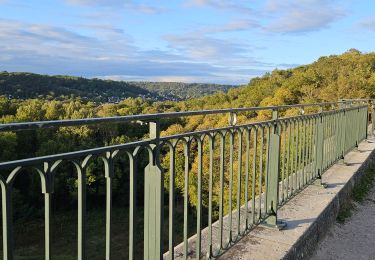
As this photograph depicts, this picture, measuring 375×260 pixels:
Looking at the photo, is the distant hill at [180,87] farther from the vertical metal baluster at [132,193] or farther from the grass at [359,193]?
the vertical metal baluster at [132,193]

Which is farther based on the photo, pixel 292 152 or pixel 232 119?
pixel 292 152

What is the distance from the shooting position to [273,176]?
3.70 meters

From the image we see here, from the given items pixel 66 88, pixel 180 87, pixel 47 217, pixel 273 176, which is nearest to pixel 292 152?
pixel 273 176

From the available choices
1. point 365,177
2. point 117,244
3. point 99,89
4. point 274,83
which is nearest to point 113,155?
point 365,177

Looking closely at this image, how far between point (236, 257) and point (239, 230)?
0.28m

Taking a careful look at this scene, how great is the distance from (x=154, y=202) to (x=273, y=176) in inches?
72.8

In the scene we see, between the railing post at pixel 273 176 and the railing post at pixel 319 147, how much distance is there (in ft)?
5.33

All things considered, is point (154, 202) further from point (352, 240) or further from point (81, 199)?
point (352, 240)

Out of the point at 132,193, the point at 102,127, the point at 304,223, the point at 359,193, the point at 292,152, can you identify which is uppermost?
the point at 132,193

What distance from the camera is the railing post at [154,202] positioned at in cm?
209

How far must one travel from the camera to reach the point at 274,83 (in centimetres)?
6069

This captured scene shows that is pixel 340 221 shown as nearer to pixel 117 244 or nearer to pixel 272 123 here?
pixel 272 123

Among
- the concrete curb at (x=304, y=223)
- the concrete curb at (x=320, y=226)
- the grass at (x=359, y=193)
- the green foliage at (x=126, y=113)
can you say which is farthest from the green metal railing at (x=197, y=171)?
the green foliage at (x=126, y=113)

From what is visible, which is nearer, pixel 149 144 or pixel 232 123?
pixel 149 144
